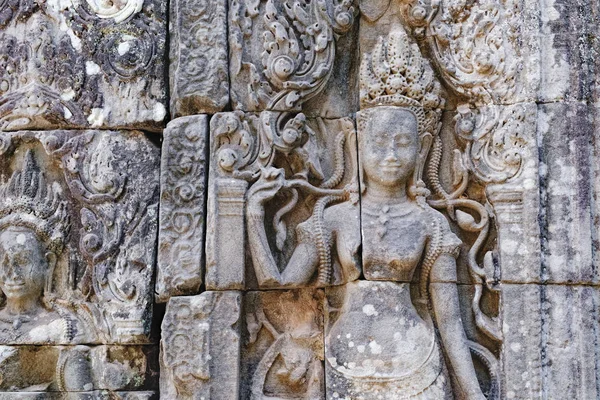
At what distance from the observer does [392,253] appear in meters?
5.29

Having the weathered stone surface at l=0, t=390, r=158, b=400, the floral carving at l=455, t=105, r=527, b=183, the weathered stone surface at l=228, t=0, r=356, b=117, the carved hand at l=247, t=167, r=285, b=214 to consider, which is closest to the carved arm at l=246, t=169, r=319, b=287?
the carved hand at l=247, t=167, r=285, b=214

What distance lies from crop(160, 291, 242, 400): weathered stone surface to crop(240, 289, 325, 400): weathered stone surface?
141 millimetres

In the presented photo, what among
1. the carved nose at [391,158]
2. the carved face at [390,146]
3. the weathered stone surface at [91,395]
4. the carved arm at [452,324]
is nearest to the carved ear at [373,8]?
the carved face at [390,146]

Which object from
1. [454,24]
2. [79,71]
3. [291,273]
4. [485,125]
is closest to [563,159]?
[485,125]

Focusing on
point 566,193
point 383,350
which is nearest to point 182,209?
point 383,350

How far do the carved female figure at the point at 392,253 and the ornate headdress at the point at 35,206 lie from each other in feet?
4.25

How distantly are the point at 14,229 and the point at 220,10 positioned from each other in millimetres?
1888

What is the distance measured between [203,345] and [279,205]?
0.97 metres

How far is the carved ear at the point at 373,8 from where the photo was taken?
5.71 metres

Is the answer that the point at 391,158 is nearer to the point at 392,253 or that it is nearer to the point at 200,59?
the point at 392,253

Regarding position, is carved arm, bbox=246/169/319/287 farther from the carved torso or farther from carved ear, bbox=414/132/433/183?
carved ear, bbox=414/132/433/183

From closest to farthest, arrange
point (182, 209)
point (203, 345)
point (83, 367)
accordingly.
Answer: point (203, 345) < point (182, 209) < point (83, 367)

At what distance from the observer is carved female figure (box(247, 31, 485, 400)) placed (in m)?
5.17

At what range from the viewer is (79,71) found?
5887mm
